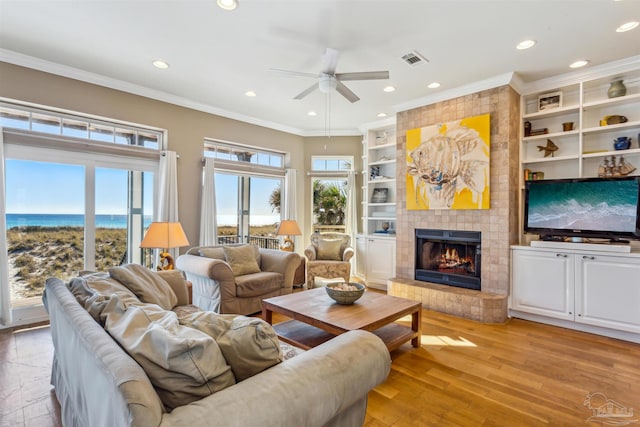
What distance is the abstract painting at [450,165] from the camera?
13.2 ft

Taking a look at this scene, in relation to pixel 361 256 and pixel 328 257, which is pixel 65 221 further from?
pixel 361 256

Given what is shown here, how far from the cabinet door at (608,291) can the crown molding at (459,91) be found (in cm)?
221

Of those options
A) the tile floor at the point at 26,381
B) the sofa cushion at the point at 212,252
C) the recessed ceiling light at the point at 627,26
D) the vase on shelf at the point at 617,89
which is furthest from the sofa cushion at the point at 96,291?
the vase on shelf at the point at 617,89

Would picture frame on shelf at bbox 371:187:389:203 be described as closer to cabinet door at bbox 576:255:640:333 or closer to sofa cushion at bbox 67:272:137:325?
cabinet door at bbox 576:255:640:333

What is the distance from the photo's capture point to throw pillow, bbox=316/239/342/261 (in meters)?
5.29

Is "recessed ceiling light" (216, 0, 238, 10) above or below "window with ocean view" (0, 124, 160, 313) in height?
above

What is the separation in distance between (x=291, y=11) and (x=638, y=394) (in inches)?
155

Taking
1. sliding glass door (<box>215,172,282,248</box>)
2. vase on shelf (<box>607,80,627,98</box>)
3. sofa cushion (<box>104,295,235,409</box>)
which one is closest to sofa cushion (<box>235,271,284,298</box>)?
sliding glass door (<box>215,172,282,248</box>)

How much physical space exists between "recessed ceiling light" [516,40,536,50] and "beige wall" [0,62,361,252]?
3.42 meters

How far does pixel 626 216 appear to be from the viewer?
10.7ft

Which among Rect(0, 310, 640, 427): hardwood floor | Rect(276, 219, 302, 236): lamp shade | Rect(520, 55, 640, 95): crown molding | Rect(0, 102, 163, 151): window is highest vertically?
Rect(520, 55, 640, 95): crown molding

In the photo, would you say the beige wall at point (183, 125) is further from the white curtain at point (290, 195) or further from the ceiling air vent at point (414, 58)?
the ceiling air vent at point (414, 58)

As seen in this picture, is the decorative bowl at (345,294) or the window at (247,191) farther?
the window at (247,191)

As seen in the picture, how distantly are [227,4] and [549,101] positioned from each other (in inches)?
153
